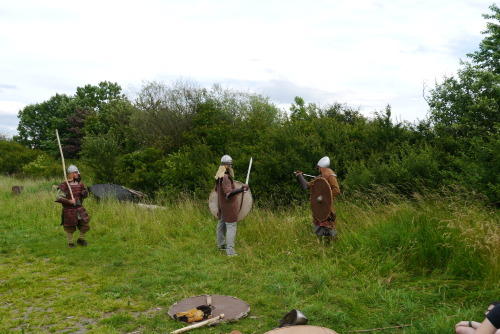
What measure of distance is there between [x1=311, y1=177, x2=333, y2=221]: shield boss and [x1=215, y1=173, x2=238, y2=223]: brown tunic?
144 cm

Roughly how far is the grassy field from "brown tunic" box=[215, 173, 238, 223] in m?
0.66

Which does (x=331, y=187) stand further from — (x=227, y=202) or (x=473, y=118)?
(x=473, y=118)

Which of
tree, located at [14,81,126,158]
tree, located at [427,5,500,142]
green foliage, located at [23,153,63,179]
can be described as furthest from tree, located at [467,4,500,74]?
tree, located at [14,81,126,158]

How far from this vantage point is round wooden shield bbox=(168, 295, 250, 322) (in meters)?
4.56

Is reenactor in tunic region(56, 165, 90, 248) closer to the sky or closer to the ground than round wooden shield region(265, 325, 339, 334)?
closer to the sky

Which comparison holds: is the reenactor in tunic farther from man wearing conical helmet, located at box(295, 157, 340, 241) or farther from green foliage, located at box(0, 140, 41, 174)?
A: green foliage, located at box(0, 140, 41, 174)

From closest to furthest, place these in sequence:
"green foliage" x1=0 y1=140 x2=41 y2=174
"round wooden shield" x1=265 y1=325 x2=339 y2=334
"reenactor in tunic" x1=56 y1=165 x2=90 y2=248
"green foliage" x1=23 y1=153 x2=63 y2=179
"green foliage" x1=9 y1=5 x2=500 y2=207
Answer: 1. "round wooden shield" x1=265 y1=325 x2=339 y2=334
2. "reenactor in tunic" x1=56 y1=165 x2=90 y2=248
3. "green foliage" x1=9 y1=5 x2=500 y2=207
4. "green foliage" x1=23 y1=153 x2=63 y2=179
5. "green foliage" x1=0 y1=140 x2=41 y2=174

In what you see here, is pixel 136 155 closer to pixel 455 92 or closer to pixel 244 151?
pixel 244 151

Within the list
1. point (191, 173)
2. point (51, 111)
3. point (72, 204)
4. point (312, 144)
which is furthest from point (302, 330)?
point (51, 111)

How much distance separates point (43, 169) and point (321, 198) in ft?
84.5

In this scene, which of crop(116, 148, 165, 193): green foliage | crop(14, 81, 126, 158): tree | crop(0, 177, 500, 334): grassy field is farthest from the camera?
crop(14, 81, 126, 158): tree

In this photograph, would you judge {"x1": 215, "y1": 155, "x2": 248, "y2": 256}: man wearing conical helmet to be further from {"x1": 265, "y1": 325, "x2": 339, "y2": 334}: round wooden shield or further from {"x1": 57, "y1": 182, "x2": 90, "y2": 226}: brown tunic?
{"x1": 265, "y1": 325, "x2": 339, "y2": 334}: round wooden shield

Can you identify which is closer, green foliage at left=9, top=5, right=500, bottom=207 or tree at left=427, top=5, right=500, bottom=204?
tree at left=427, top=5, right=500, bottom=204

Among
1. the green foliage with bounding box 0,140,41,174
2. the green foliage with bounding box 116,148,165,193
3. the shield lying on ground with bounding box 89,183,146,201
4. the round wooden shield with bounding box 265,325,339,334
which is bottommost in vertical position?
the round wooden shield with bounding box 265,325,339,334
